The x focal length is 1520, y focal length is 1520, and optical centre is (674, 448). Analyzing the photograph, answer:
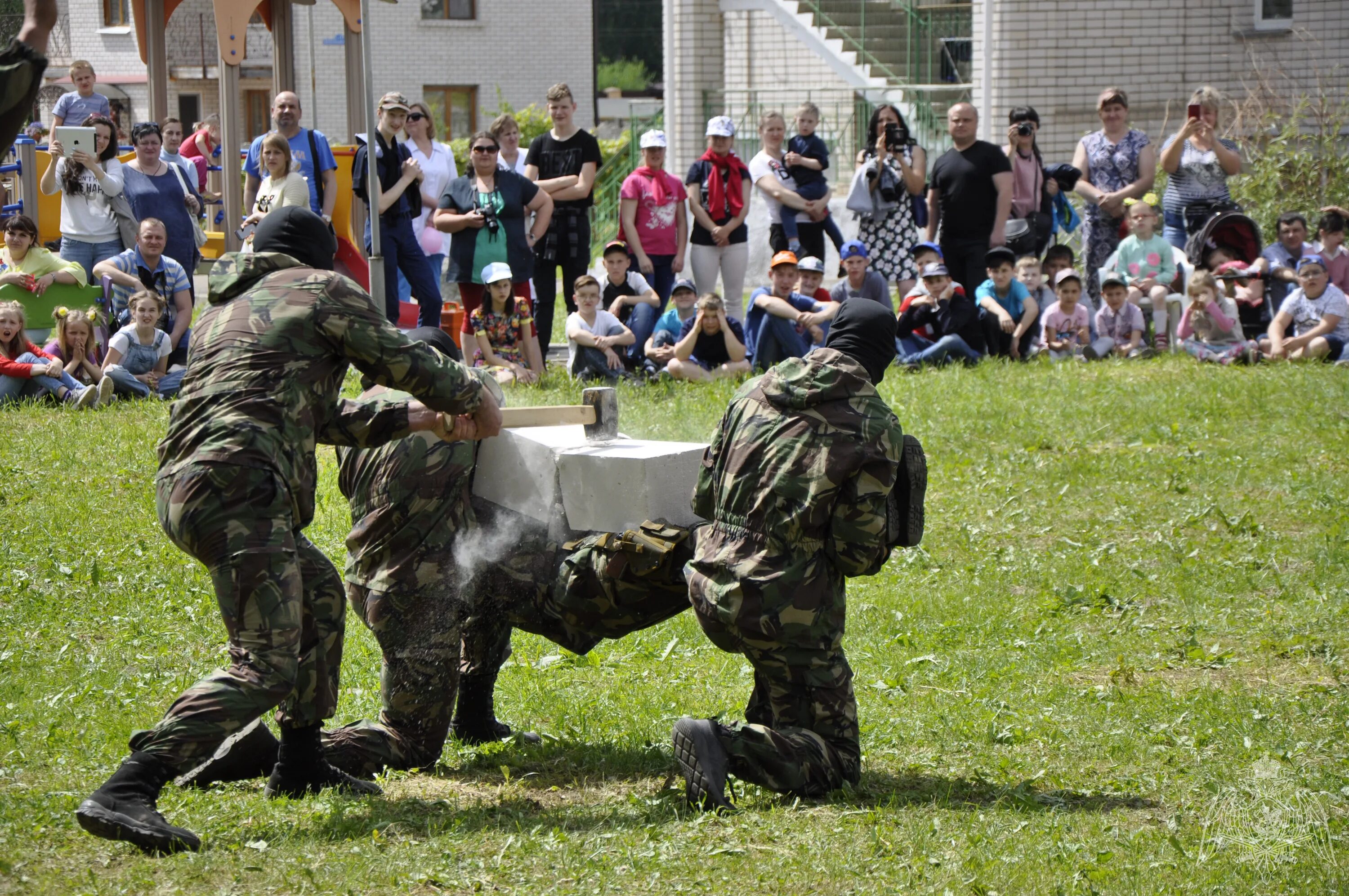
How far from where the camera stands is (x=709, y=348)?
11781 millimetres

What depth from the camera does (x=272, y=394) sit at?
15.6 ft

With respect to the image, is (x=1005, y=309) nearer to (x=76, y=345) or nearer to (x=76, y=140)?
(x=76, y=345)

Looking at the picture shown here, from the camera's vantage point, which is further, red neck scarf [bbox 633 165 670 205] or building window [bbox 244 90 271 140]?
building window [bbox 244 90 271 140]

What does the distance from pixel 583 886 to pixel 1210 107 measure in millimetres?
11059

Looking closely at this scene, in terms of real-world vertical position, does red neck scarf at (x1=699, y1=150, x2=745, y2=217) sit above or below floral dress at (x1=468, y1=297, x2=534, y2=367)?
above

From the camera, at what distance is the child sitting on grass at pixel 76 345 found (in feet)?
36.9

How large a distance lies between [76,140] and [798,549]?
935 centimetres

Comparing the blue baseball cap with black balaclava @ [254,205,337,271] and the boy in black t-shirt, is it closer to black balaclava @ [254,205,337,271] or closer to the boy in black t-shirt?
the boy in black t-shirt

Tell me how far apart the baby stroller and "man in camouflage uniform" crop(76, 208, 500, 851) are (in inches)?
393

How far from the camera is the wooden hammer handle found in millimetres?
5461

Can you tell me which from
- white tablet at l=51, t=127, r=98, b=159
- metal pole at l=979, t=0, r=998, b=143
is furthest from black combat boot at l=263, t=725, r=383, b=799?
metal pole at l=979, t=0, r=998, b=143

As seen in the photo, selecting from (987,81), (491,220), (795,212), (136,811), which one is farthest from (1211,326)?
(136,811)

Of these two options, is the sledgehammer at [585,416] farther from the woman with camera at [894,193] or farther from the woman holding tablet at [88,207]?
the woman holding tablet at [88,207]

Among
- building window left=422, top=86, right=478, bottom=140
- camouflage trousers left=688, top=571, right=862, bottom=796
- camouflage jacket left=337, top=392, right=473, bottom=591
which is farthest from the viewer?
building window left=422, top=86, right=478, bottom=140
